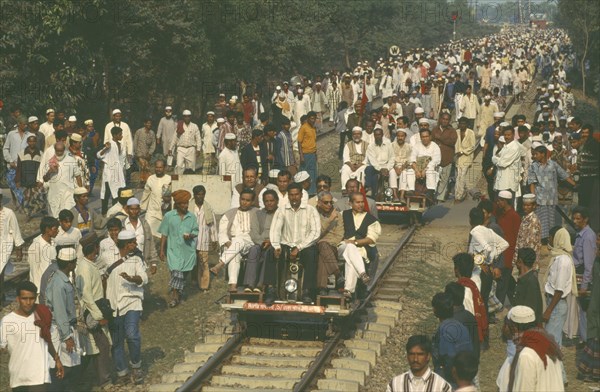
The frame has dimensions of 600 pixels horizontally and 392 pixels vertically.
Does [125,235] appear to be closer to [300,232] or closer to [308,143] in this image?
[300,232]

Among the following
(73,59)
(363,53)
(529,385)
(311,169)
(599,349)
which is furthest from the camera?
(363,53)

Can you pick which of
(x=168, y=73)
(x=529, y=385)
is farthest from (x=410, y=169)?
(x=168, y=73)

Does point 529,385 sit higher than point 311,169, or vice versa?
point 311,169

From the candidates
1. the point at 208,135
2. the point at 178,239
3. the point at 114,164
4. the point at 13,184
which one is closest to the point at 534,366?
the point at 178,239

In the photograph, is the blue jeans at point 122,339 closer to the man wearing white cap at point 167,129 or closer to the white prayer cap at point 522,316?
the white prayer cap at point 522,316

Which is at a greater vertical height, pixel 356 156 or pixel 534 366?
pixel 356 156

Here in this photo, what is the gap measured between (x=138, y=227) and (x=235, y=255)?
1.78 metres

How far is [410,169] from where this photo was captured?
1980 cm

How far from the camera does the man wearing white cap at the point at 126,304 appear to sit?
12.4 metres

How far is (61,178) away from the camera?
674 inches

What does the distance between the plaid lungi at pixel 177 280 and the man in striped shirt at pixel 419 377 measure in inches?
281

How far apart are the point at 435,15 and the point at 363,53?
35625 millimetres

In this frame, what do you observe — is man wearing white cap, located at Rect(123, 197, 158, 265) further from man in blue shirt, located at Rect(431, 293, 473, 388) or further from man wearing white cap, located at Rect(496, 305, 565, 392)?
man wearing white cap, located at Rect(496, 305, 565, 392)

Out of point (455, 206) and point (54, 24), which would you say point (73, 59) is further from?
point (455, 206)
